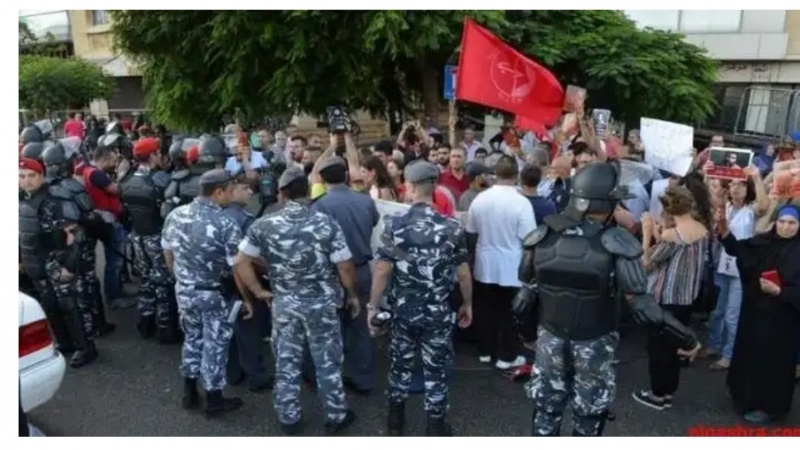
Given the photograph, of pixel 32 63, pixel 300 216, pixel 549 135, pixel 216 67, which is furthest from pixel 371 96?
pixel 32 63

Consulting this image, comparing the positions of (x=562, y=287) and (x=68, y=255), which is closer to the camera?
(x=562, y=287)

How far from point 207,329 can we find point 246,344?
0.53m

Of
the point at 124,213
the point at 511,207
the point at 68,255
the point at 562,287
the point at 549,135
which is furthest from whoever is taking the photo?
the point at 549,135

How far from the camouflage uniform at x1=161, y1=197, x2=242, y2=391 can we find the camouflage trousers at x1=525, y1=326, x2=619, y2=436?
199cm

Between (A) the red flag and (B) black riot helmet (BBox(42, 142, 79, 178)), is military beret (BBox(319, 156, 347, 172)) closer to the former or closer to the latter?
Result: (A) the red flag

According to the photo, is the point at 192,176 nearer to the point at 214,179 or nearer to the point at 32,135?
the point at 214,179

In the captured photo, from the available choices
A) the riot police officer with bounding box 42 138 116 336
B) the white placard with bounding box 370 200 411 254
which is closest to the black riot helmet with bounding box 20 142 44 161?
the riot police officer with bounding box 42 138 116 336

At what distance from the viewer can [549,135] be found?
300 inches

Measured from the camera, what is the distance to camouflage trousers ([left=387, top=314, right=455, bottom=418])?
3881 mm

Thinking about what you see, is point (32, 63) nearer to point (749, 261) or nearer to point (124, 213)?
point (124, 213)

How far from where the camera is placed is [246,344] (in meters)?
4.70

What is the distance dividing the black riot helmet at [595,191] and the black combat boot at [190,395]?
278cm

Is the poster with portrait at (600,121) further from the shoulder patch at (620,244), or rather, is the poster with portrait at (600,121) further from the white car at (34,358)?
the white car at (34,358)

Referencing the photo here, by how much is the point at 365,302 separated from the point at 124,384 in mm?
1901
